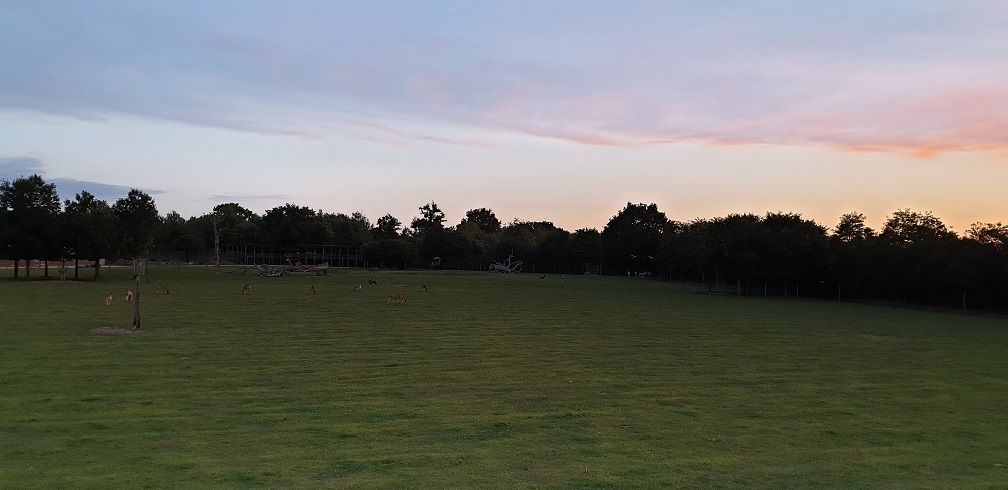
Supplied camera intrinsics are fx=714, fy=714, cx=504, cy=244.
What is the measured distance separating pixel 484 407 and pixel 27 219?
5879cm

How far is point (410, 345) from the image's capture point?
2000cm

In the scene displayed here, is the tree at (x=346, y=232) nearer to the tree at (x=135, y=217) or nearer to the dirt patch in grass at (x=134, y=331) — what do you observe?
the tree at (x=135, y=217)

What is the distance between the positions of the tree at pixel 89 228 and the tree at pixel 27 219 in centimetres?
147

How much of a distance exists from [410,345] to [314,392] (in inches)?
275

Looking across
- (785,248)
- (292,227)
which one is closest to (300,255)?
(292,227)

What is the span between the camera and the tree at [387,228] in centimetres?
13523

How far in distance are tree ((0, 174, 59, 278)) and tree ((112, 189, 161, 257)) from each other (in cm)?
732

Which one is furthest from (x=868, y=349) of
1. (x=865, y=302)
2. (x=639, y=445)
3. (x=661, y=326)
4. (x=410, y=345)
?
(x=865, y=302)

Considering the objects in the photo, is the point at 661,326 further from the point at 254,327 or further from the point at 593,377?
the point at 254,327

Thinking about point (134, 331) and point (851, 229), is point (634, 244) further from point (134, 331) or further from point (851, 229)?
point (134, 331)

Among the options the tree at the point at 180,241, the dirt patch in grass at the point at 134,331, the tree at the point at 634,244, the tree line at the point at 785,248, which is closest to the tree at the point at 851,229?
the tree line at the point at 785,248

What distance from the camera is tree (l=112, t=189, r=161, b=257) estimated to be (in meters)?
66.1

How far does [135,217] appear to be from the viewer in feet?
219

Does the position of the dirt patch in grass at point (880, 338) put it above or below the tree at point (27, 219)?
below
